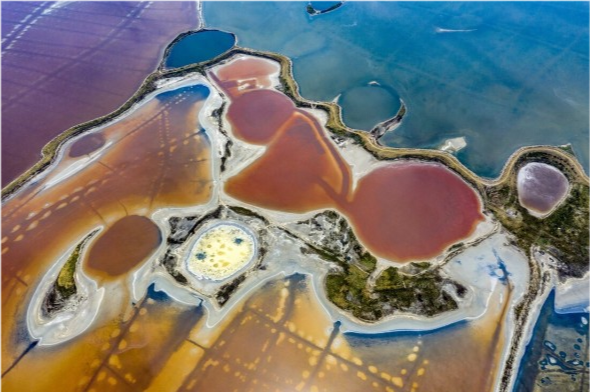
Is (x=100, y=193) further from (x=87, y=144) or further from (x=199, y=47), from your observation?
(x=199, y=47)

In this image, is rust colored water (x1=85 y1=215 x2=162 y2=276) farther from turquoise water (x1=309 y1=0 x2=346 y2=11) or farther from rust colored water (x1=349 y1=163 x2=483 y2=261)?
turquoise water (x1=309 y1=0 x2=346 y2=11)

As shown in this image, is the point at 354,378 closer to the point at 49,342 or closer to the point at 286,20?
the point at 49,342

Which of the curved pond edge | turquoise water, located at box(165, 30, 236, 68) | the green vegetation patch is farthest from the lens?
turquoise water, located at box(165, 30, 236, 68)

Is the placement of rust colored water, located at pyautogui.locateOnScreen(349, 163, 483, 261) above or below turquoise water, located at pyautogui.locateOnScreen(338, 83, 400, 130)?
below

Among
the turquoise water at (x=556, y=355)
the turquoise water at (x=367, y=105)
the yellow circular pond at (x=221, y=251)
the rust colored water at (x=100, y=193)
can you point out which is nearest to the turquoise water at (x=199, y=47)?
the rust colored water at (x=100, y=193)

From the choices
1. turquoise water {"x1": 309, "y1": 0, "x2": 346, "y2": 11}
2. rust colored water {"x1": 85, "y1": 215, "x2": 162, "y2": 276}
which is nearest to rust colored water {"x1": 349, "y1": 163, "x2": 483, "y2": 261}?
rust colored water {"x1": 85, "y1": 215, "x2": 162, "y2": 276}

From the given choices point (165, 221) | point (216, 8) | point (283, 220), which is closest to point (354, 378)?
point (283, 220)

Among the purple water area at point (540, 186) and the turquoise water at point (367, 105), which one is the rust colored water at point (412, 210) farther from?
the turquoise water at point (367, 105)

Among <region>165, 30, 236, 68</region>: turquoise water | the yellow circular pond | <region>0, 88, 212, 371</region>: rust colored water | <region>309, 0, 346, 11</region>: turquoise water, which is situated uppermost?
<region>309, 0, 346, 11</region>: turquoise water
